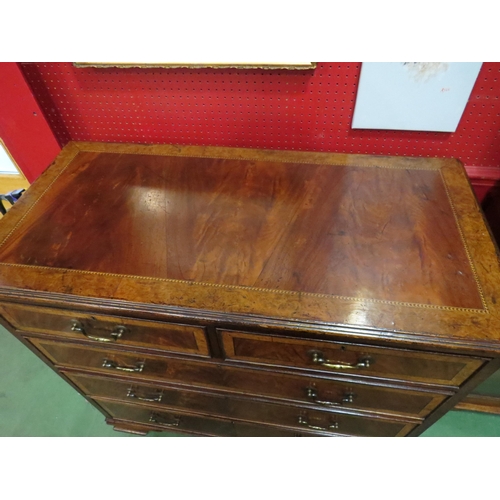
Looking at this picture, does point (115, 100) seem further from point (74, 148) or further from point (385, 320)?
point (385, 320)

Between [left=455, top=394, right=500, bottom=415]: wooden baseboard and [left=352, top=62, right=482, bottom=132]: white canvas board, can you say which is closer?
[left=352, top=62, right=482, bottom=132]: white canvas board

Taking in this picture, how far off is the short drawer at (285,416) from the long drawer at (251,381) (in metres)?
0.09

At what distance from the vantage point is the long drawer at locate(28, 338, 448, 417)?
39.6 inches

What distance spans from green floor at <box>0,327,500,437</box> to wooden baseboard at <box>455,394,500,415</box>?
0.25 feet

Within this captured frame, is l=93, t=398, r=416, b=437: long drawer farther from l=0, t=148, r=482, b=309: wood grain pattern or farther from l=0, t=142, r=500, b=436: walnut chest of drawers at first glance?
l=0, t=148, r=482, b=309: wood grain pattern

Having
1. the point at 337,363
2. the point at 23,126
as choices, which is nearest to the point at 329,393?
the point at 337,363

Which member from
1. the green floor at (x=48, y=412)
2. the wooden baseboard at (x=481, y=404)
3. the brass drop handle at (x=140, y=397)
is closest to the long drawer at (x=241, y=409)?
the brass drop handle at (x=140, y=397)

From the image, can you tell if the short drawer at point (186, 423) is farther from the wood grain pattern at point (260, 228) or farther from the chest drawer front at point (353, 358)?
the wood grain pattern at point (260, 228)

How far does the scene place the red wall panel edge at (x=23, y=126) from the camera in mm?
1313

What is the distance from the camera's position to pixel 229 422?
4.59 feet

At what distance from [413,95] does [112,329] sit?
1.20 meters

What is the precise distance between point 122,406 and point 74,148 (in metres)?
1.10

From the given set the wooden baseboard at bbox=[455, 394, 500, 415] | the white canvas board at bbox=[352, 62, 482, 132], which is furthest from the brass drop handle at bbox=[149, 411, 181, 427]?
the white canvas board at bbox=[352, 62, 482, 132]
